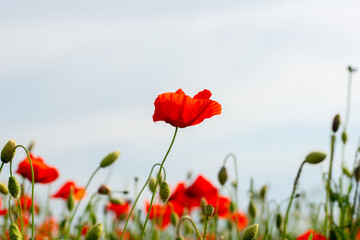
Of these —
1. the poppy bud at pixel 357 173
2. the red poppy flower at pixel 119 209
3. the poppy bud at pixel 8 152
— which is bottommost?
the red poppy flower at pixel 119 209

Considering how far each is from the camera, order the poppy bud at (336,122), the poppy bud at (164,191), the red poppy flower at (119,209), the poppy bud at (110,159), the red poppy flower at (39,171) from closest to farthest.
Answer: the poppy bud at (164,191)
the poppy bud at (110,159)
the poppy bud at (336,122)
the red poppy flower at (39,171)
the red poppy flower at (119,209)

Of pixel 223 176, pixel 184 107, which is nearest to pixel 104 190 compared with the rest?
pixel 223 176

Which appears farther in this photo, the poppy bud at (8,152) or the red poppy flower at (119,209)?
the red poppy flower at (119,209)

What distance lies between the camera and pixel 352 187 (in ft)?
9.14

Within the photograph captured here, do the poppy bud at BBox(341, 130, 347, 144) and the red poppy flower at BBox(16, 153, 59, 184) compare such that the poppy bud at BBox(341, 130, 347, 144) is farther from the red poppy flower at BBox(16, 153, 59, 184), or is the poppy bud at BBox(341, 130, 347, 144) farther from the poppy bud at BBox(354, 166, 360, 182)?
the red poppy flower at BBox(16, 153, 59, 184)

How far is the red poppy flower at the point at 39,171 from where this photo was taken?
297cm

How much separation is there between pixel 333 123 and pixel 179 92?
99 centimetres

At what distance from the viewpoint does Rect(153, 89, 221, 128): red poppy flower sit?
1.81 meters

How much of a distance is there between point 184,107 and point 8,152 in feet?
1.88

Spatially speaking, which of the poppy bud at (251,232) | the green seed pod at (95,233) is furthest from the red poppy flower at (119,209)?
the poppy bud at (251,232)

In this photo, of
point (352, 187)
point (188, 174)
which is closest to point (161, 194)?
point (352, 187)

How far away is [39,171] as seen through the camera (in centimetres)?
305

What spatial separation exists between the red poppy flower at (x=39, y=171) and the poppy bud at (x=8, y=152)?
1242 millimetres

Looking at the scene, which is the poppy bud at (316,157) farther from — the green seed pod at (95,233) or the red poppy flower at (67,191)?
the red poppy flower at (67,191)
